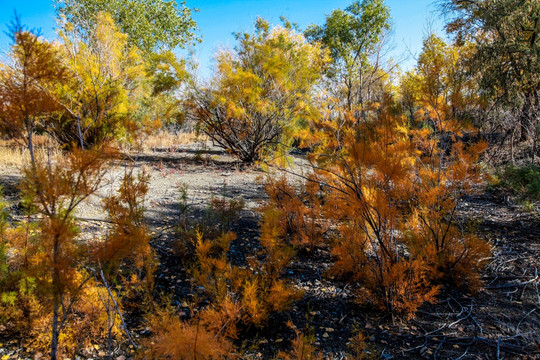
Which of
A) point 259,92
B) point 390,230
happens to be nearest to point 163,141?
point 259,92

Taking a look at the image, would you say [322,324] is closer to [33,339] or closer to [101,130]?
[33,339]

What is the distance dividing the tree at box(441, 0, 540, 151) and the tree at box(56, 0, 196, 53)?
14.3 m

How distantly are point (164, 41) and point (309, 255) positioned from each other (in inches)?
722

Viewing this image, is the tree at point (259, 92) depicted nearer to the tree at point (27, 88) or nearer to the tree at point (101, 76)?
the tree at point (101, 76)

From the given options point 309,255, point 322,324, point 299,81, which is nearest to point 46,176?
point 322,324

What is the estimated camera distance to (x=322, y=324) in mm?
2262

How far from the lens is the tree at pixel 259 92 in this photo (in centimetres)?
715

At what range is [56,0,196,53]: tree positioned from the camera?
1573 cm

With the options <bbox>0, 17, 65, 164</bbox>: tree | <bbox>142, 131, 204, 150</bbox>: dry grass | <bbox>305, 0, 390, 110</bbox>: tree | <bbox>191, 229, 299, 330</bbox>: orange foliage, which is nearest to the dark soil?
<bbox>191, 229, 299, 330</bbox>: orange foliage

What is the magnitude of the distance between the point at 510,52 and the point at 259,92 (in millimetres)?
5401

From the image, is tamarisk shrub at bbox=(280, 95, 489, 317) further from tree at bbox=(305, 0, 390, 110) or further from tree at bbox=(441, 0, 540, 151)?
tree at bbox=(305, 0, 390, 110)

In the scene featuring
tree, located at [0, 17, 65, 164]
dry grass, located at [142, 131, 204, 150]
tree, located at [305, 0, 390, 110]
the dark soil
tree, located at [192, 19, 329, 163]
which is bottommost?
the dark soil

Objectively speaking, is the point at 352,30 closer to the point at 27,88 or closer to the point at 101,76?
the point at 101,76

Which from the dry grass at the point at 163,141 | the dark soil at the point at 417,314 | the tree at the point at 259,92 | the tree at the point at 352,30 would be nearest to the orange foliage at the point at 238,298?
the dark soil at the point at 417,314
